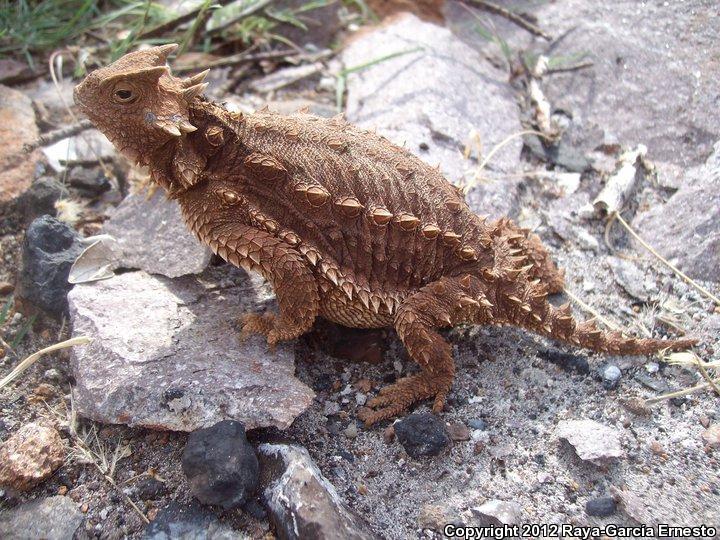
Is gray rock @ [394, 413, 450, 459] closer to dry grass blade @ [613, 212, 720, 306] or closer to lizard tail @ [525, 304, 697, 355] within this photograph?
lizard tail @ [525, 304, 697, 355]

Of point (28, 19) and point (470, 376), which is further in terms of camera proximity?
point (28, 19)

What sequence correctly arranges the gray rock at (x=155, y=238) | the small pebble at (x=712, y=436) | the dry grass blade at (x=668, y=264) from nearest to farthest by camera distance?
the small pebble at (x=712, y=436) < the dry grass blade at (x=668, y=264) < the gray rock at (x=155, y=238)

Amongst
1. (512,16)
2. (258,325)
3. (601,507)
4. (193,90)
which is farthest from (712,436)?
(512,16)

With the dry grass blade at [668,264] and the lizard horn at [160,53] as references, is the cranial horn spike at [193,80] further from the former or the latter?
the dry grass blade at [668,264]

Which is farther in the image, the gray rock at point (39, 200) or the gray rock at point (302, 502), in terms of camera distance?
the gray rock at point (39, 200)

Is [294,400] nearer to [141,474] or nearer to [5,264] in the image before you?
[141,474]

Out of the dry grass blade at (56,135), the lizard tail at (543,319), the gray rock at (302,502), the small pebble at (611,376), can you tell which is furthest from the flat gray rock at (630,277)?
the dry grass blade at (56,135)

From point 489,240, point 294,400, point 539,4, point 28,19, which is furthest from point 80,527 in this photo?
point 539,4
